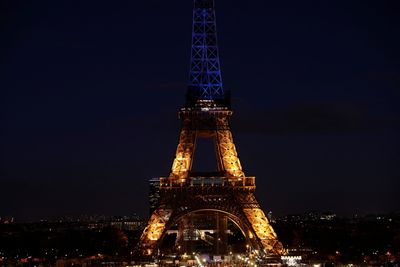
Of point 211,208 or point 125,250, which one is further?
point 125,250

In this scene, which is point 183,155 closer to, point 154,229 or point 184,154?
point 184,154

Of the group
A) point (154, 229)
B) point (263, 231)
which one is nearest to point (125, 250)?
point (154, 229)

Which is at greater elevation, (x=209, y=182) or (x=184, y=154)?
(x=184, y=154)

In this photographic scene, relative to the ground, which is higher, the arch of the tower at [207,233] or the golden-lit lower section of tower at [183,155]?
the golden-lit lower section of tower at [183,155]

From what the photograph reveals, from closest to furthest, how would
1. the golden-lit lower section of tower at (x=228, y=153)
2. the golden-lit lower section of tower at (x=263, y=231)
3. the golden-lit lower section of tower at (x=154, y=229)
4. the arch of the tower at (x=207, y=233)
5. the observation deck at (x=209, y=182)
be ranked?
the golden-lit lower section of tower at (x=263, y=231)
the golden-lit lower section of tower at (x=154, y=229)
the arch of the tower at (x=207, y=233)
the observation deck at (x=209, y=182)
the golden-lit lower section of tower at (x=228, y=153)

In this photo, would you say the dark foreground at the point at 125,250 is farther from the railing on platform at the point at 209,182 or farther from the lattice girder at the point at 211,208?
the railing on platform at the point at 209,182

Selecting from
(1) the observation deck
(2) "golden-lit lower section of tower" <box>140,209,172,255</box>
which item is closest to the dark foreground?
(2) "golden-lit lower section of tower" <box>140,209,172,255</box>

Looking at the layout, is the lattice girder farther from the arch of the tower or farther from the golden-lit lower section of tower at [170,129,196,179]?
the golden-lit lower section of tower at [170,129,196,179]

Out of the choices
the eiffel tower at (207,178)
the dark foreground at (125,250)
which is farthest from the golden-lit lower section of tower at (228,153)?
the dark foreground at (125,250)
